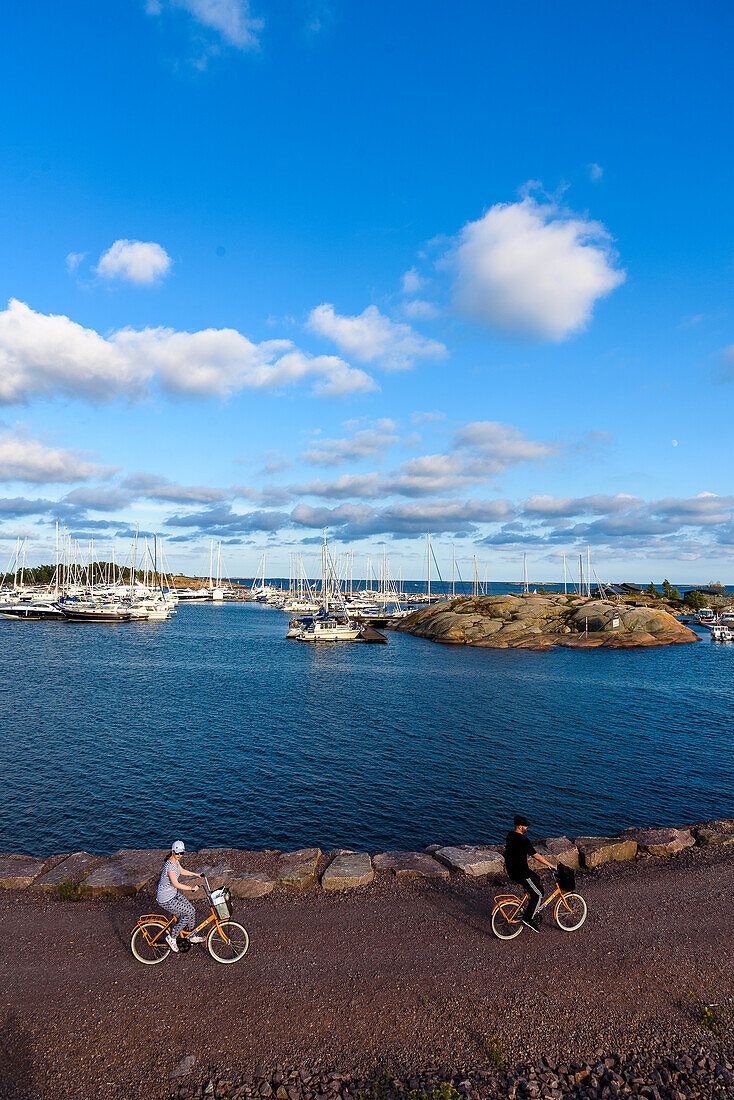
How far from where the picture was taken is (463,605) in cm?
11725

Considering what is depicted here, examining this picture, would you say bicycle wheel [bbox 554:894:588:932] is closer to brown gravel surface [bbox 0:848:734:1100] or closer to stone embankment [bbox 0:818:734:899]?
brown gravel surface [bbox 0:848:734:1100]

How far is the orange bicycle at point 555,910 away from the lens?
1289 cm

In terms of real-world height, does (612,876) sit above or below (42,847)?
above

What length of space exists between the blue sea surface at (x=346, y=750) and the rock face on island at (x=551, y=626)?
20249 mm

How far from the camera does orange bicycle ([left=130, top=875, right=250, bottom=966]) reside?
1184 centimetres

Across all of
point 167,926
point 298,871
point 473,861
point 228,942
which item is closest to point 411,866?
point 473,861

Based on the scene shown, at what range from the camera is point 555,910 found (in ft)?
44.6

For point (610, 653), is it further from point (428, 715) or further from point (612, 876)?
point (612, 876)

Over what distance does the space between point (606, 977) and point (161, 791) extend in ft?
79.2

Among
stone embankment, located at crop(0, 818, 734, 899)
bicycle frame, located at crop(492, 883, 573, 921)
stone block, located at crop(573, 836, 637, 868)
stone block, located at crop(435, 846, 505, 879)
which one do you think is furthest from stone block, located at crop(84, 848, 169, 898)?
stone block, located at crop(573, 836, 637, 868)

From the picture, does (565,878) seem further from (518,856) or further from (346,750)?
(346,750)

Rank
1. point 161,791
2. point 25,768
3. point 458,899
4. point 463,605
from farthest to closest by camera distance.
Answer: point 463,605, point 25,768, point 161,791, point 458,899

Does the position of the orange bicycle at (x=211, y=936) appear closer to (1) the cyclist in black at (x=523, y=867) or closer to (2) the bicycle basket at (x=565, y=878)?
(1) the cyclist in black at (x=523, y=867)

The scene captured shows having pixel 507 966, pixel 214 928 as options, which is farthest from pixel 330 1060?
pixel 507 966
